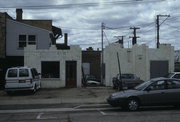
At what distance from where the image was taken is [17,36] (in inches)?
1515

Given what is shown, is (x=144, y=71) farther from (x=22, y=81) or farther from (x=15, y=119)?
Result: (x=15, y=119)

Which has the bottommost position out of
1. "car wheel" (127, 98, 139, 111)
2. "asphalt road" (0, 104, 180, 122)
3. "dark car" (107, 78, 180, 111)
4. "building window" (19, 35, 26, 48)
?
"asphalt road" (0, 104, 180, 122)

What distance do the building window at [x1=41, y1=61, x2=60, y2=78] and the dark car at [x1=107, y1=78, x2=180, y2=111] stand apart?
17.6 meters

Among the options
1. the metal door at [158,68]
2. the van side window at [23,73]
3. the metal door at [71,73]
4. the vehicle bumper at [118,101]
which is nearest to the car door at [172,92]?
the vehicle bumper at [118,101]

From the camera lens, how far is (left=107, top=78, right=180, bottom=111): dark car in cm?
1755

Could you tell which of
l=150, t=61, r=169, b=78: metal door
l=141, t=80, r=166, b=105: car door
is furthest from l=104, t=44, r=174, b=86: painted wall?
l=141, t=80, r=166, b=105: car door

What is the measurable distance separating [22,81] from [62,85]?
850cm

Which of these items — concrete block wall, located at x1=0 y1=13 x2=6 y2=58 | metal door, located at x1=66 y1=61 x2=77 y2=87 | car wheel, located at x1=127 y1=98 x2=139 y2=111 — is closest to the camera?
car wheel, located at x1=127 y1=98 x2=139 y2=111

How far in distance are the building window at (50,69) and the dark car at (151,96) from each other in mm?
17629

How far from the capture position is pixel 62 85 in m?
35.0

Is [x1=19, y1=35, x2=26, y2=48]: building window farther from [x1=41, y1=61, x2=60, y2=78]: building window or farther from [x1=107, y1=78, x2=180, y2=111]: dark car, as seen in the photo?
[x1=107, y1=78, x2=180, y2=111]: dark car

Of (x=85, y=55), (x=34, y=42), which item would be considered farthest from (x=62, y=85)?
(x=85, y=55)

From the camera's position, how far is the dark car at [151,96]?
17547 millimetres

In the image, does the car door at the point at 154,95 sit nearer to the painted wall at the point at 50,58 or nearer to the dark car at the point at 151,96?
the dark car at the point at 151,96
